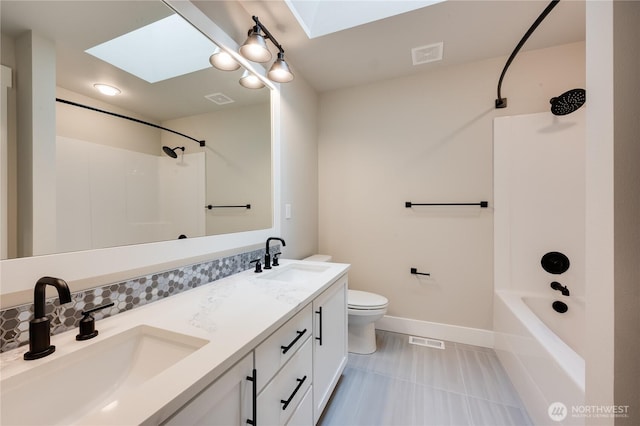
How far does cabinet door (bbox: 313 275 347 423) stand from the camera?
1.21 meters

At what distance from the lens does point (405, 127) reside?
2.32 metres

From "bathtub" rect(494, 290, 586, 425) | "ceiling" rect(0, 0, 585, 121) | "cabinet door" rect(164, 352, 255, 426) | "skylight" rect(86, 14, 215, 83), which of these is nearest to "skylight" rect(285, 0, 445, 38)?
"ceiling" rect(0, 0, 585, 121)

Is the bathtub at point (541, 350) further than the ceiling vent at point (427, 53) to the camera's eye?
No

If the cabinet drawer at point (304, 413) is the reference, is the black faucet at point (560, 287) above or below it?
above

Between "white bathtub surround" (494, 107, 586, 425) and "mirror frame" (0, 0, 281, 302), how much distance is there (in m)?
1.92

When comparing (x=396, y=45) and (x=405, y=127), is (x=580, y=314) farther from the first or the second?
(x=396, y=45)

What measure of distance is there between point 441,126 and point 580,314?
1.75m

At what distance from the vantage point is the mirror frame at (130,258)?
2.23 ft

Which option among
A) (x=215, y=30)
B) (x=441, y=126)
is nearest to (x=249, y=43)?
(x=215, y=30)

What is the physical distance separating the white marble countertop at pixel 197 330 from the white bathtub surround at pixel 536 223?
155 centimetres

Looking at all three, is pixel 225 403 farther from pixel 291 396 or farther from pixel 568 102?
pixel 568 102

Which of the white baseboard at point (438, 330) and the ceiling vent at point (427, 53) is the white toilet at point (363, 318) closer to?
the white baseboard at point (438, 330)

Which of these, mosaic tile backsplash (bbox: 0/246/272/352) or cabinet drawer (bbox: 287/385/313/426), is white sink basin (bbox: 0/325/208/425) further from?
cabinet drawer (bbox: 287/385/313/426)

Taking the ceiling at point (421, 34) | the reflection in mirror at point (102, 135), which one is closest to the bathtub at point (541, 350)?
the reflection in mirror at point (102, 135)
